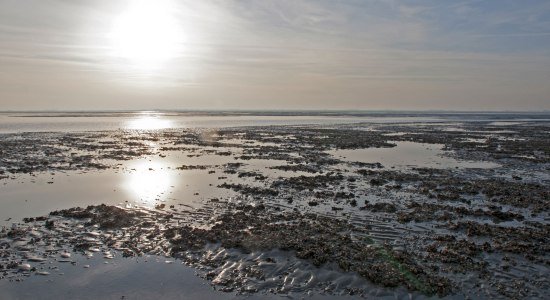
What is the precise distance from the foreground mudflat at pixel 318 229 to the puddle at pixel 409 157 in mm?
2151

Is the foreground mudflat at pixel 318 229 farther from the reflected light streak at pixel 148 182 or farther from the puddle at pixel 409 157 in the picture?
the puddle at pixel 409 157

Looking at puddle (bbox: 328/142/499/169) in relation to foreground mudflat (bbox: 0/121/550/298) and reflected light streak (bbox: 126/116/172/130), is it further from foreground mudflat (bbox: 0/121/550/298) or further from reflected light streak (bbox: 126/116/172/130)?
reflected light streak (bbox: 126/116/172/130)

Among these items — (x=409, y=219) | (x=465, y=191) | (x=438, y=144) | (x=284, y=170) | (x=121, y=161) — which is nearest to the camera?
(x=409, y=219)

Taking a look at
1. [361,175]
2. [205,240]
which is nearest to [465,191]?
[361,175]

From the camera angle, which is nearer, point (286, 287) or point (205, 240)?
point (286, 287)

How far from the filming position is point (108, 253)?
12.7 m

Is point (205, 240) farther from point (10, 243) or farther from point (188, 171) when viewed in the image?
point (188, 171)

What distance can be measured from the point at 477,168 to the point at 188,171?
20260 millimetres

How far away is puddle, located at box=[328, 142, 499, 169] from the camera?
31672 mm

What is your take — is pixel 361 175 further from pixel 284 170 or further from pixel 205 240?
pixel 205 240

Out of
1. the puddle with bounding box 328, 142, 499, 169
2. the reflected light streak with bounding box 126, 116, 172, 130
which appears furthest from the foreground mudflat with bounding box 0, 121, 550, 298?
the reflected light streak with bounding box 126, 116, 172, 130

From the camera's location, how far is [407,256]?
41.0ft

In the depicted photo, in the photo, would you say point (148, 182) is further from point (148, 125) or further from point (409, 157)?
point (148, 125)

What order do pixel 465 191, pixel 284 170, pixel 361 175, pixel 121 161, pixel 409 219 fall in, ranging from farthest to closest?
pixel 121 161 → pixel 284 170 → pixel 361 175 → pixel 465 191 → pixel 409 219
